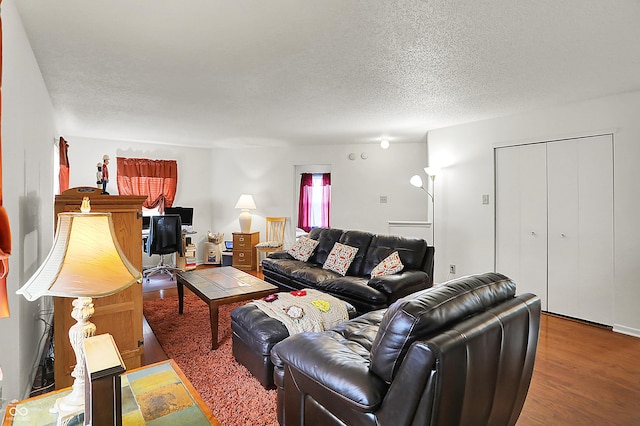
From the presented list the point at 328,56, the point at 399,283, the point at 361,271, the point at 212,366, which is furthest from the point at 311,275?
the point at 328,56

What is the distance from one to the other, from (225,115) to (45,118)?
175 centimetres

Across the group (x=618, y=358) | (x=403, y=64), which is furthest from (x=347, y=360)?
(x=618, y=358)

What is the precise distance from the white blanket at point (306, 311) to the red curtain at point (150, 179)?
4323mm

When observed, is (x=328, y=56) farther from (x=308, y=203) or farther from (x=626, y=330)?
(x=308, y=203)

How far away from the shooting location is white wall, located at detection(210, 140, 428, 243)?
5879 mm

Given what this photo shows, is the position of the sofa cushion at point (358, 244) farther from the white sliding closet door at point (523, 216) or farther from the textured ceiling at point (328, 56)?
the white sliding closet door at point (523, 216)

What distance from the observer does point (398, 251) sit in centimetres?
373

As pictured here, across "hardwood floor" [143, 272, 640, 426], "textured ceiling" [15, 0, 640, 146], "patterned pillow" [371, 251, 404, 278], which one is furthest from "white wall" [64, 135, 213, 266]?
"patterned pillow" [371, 251, 404, 278]

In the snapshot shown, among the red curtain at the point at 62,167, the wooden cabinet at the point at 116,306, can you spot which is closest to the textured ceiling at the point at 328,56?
the red curtain at the point at 62,167

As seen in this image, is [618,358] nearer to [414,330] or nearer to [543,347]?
[543,347]

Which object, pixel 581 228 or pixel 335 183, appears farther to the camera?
pixel 335 183

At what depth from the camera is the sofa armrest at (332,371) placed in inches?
49.1

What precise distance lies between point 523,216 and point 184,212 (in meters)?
5.38

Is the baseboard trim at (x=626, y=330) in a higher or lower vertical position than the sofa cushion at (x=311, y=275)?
lower
